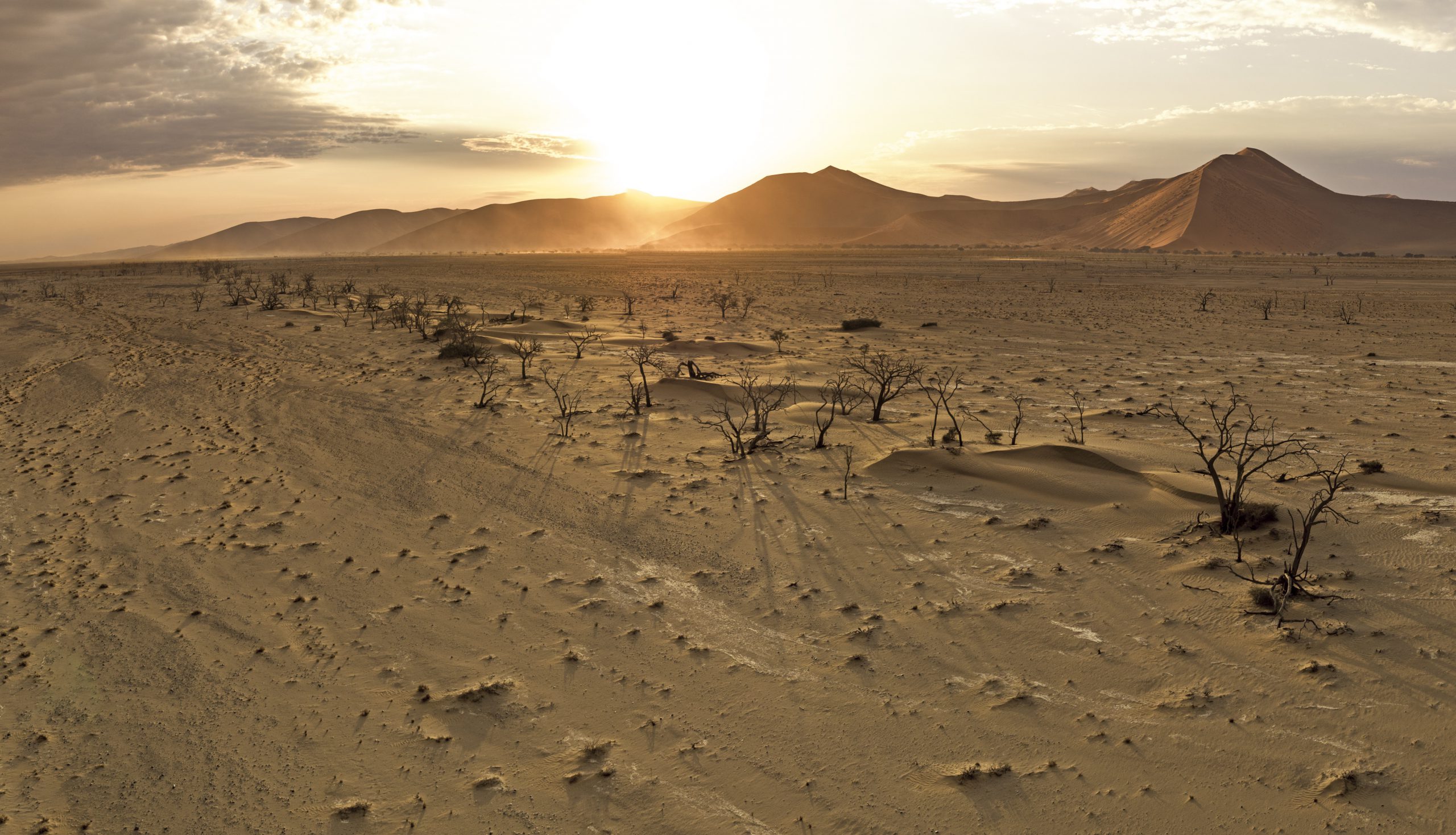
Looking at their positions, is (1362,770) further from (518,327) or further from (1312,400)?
(518,327)

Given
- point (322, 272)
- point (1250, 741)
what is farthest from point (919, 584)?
point (322, 272)

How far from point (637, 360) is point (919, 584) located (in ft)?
21.2

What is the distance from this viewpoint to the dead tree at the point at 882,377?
7.53 m

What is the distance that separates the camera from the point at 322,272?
38.5m

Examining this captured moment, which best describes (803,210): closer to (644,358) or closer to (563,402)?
(644,358)

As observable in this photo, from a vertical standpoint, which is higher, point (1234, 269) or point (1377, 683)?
point (1234, 269)

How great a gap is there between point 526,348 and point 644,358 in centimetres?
252

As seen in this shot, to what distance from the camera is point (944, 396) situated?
320 inches

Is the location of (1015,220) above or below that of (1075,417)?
above

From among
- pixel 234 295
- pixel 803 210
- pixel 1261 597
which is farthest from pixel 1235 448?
pixel 803 210

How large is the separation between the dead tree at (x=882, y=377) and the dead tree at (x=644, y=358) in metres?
2.11

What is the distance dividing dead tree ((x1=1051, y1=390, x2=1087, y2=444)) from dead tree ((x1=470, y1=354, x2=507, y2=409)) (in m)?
5.21

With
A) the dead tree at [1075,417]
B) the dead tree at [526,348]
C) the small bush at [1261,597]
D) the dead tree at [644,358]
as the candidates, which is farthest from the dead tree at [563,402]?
the small bush at [1261,597]

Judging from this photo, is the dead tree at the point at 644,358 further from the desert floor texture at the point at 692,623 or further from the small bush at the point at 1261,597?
the small bush at the point at 1261,597
